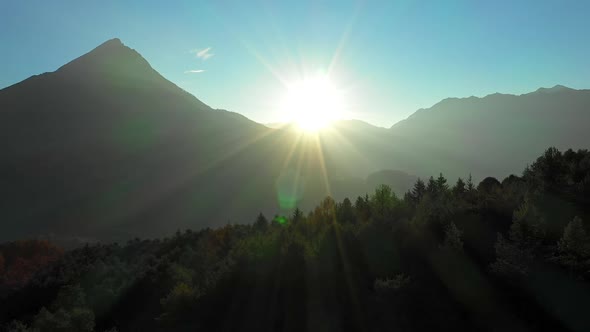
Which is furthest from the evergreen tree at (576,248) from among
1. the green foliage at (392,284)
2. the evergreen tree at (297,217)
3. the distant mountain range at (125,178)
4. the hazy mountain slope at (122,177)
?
the hazy mountain slope at (122,177)

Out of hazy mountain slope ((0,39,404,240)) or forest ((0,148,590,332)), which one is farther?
hazy mountain slope ((0,39,404,240))

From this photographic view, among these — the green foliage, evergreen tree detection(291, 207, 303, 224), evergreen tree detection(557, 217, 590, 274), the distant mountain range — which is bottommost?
the distant mountain range

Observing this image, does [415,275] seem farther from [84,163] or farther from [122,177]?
[84,163]

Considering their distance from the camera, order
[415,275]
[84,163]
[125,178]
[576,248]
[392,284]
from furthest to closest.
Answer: [84,163] → [125,178] → [415,275] → [392,284] → [576,248]

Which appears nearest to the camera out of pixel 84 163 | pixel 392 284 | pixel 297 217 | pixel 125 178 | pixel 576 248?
pixel 576 248

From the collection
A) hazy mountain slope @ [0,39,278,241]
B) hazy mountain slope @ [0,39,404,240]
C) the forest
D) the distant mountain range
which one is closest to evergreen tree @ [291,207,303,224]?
the forest

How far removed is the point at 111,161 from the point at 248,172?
204ft

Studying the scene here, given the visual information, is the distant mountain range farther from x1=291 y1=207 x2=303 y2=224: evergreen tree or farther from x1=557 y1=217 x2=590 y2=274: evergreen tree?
x1=557 y1=217 x2=590 y2=274: evergreen tree

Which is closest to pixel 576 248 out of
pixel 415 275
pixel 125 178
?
pixel 415 275

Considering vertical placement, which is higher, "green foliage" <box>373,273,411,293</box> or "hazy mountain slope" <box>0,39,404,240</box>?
"green foliage" <box>373,273,411,293</box>

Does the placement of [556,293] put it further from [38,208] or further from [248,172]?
[248,172]

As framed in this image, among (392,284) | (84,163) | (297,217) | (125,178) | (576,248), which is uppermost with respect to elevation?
(576,248)

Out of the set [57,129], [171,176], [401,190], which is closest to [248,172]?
[171,176]

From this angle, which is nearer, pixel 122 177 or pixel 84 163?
pixel 122 177
